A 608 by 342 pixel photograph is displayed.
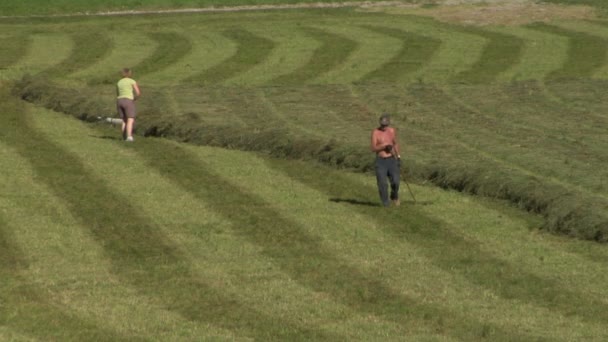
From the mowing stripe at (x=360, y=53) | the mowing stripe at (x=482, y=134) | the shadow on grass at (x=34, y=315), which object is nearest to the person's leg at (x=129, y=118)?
the mowing stripe at (x=482, y=134)

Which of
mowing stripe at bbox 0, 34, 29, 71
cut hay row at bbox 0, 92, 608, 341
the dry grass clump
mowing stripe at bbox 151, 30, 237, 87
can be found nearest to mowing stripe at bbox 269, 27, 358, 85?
mowing stripe at bbox 151, 30, 237, 87

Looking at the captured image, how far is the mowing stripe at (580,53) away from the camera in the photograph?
62062 millimetres

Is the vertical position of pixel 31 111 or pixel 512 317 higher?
pixel 512 317

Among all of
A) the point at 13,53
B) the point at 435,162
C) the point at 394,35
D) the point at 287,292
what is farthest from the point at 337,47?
the point at 287,292

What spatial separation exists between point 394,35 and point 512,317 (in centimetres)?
5064

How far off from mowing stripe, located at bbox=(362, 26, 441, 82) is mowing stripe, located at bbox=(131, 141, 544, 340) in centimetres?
2156

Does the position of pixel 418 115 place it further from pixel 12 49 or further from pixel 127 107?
pixel 12 49

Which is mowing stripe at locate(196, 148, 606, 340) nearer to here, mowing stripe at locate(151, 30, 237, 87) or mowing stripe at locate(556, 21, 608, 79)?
mowing stripe at locate(151, 30, 237, 87)

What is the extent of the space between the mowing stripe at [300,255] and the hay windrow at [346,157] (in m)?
2.86

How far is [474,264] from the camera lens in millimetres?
29047

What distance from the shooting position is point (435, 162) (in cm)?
3903

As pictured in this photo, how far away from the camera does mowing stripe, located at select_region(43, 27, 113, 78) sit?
62672mm

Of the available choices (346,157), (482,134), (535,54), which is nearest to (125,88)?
(346,157)

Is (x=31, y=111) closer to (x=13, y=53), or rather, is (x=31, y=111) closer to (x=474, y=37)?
(x=13, y=53)
